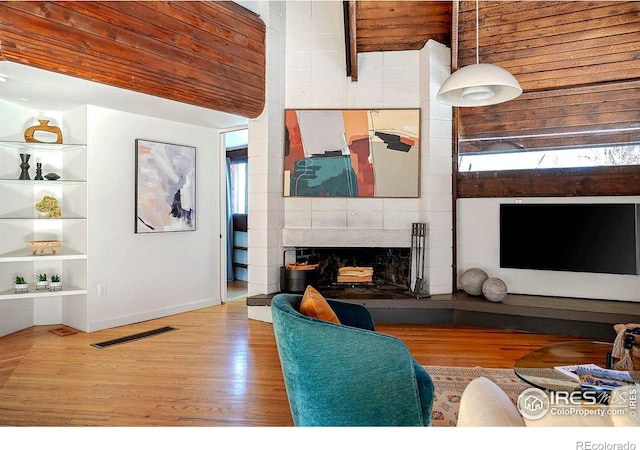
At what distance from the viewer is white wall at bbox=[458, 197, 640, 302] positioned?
15.0 feet

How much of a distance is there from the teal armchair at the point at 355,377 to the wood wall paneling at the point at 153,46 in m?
2.79

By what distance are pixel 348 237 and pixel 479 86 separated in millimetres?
2413

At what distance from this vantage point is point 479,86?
3.00 m

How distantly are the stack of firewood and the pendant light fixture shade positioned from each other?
8.06ft

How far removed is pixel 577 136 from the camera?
4699 millimetres

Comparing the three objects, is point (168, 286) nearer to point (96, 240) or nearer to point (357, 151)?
point (96, 240)

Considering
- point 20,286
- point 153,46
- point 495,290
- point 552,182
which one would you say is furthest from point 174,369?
point 552,182

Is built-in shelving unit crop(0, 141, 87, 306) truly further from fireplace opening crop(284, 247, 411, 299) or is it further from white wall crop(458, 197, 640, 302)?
white wall crop(458, 197, 640, 302)

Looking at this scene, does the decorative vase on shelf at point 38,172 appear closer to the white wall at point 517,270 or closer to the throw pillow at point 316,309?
the throw pillow at point 316,309

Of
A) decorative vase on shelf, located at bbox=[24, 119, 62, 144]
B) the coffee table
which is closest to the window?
the coffee table

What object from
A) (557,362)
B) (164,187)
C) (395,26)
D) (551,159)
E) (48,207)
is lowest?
(557,362)

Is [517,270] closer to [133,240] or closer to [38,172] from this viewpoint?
[133,240]
